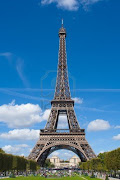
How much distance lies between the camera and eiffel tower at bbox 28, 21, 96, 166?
80.4 meters

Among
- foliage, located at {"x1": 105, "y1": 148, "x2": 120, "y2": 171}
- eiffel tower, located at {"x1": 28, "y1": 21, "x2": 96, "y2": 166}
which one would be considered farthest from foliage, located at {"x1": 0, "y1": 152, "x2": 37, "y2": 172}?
foliage, located at {"x1": 105, "y1": 148, "x2": 120, "y2": 171}

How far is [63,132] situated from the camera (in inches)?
3332

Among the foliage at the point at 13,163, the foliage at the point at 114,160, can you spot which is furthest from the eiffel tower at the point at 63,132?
the foliage at the point at 114,160

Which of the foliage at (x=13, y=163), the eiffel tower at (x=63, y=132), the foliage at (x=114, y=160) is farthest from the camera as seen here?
the eiffel tower at (x=63, y=132)

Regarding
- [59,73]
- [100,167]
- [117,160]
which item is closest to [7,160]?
[117,160]

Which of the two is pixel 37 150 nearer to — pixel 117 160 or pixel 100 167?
pixel 100 167

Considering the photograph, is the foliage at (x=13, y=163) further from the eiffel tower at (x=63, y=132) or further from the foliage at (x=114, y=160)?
the foliage at (x=114, y=160)

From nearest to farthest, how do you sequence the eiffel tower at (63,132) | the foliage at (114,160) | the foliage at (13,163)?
the foliage at (114,160) → the foliage at (13,163) → the eiffel tower at (63,132)

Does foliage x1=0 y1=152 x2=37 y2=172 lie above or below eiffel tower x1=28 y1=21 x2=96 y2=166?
below

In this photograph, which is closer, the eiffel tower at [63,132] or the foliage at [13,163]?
the foliage at [13,163]

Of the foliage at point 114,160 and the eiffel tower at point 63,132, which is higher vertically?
the eiffel tower at point 63,132

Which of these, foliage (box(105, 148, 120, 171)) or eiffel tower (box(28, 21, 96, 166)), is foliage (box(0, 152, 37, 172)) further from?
foliage (box(105, 148, 120, 171))

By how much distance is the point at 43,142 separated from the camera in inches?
3228

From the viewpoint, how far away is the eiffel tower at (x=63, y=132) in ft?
264
